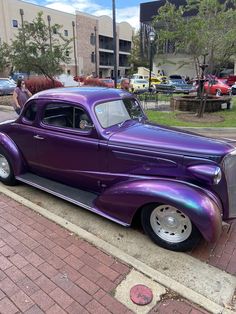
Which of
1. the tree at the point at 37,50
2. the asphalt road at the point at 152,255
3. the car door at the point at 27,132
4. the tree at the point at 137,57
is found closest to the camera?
the asphalt road at the point at 152,255

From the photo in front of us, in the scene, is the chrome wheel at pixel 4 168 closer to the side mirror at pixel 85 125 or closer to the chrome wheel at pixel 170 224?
the side mirror at pixel 85 125

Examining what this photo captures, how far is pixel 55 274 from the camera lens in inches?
110

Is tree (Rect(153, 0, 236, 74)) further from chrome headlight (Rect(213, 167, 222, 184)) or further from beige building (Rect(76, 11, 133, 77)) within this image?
beige building (Rect(76, 11, 133, 77))

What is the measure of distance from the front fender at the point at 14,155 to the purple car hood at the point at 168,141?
1.87 metres

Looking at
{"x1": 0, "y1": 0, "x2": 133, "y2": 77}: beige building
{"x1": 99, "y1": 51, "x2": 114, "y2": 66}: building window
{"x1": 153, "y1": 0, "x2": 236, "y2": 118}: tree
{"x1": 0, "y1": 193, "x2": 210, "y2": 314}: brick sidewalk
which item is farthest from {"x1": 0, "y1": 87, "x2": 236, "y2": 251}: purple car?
{"x1": 99, "y1": 51, "x2": 114, "y2": 66}: building window

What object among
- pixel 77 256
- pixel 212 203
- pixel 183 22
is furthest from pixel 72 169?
pixel 183 22

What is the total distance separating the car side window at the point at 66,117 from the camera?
3811 millimetres

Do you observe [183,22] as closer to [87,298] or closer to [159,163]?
[159,163]

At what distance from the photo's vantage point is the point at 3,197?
448 cm

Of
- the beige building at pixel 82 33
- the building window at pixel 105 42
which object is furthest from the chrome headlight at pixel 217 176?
the building window at pixel 105 42

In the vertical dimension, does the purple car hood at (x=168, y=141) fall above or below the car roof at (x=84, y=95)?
below

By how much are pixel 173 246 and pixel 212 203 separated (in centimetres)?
68

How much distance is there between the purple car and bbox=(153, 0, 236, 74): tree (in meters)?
7.69

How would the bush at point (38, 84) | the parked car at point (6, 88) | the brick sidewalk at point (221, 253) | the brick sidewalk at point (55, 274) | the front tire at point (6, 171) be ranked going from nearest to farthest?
the brick sidewalk at point (55, 274)
the brick sidewalk at point (221, 253)
the front tire at point (6, 171)
the bush at point (38, 84)
the parked car at point (6, 88)
